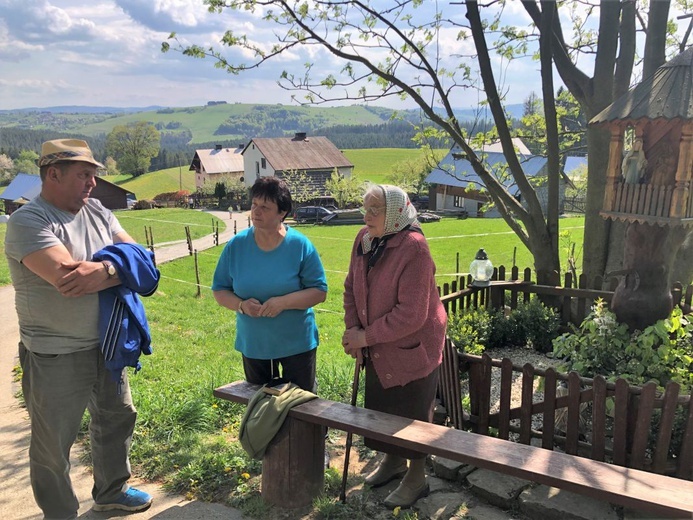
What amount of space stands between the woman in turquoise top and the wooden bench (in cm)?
36

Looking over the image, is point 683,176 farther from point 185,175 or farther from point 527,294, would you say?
point 185,175

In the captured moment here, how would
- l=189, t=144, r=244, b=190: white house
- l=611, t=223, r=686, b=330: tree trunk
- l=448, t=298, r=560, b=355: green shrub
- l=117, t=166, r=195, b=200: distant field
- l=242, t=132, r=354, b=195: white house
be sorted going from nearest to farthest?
l=611, t=223, r=686, b=330: tree trunk < l=448, t=298, r=560, b=355: green shrub < l=242, t=132, r=354, b=195: white house < l=189, t=144, r=244, b=190: white house < l=117, t=166, r=195, b=200: distant field

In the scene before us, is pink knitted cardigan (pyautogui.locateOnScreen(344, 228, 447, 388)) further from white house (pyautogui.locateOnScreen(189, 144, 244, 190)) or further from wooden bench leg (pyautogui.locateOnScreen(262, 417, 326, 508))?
white house (pyautogui.locateOnScreen(189, 144, 244, 190))

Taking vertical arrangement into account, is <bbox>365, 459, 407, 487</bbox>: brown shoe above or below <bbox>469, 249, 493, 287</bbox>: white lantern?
below

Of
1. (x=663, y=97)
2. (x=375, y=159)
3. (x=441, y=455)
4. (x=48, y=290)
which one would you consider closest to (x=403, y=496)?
(x=441, y=455)

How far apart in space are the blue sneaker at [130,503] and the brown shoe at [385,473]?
1397 millimetres

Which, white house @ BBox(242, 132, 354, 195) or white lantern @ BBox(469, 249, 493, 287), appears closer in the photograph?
white lantern @ BBox(469, 249, 493, 287)

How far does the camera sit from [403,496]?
3.08 metres

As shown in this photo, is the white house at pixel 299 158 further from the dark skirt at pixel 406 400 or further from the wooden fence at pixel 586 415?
the dark skirt at pixel 406 400

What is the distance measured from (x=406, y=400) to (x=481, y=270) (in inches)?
107

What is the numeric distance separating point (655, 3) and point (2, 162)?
108045mm

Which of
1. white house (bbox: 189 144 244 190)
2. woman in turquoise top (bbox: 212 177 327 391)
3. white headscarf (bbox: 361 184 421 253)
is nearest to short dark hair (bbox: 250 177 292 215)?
woman in turquoise top (bbox: 212 177 327 391)

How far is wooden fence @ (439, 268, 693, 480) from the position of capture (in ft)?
9.71

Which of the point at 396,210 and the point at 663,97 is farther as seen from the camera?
the point at 663,97
